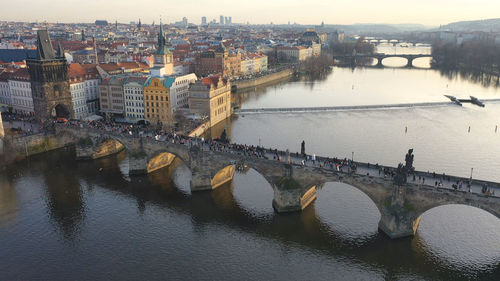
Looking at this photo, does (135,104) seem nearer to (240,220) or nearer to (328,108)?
(328,108)

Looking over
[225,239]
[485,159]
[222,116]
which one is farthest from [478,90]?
[225,239]

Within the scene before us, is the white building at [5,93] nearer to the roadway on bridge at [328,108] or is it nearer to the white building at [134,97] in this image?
the white building at [134,97]

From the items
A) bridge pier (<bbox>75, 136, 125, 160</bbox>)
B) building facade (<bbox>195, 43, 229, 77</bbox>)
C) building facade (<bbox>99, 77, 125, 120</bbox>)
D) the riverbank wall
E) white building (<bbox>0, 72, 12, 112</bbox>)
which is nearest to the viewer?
bridge pier (<bbox>75, 136, 125, 160</bbox>)

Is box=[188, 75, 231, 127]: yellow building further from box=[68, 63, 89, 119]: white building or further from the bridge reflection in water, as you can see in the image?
the bridge reflection in water

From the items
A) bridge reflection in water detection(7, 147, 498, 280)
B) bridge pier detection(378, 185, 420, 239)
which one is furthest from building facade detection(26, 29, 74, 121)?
bridge pier detection(378, 185, 420, 239)

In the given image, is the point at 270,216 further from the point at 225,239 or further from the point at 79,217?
the point at 79,217
